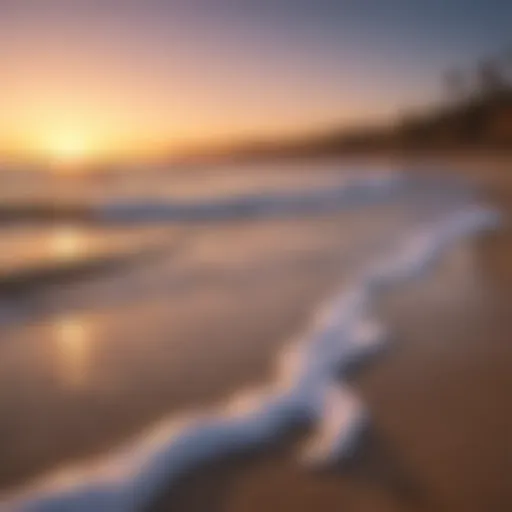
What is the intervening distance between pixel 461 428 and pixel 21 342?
623 millimetres

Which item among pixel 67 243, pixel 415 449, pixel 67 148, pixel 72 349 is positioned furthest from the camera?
pixel 67 148

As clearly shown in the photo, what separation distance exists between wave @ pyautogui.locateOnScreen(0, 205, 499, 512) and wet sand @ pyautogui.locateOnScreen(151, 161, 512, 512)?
0.8 inches

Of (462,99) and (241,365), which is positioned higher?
(462,99)

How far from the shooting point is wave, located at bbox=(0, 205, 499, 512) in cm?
52

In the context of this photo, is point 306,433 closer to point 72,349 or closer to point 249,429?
point 249,429

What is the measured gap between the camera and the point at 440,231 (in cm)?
172

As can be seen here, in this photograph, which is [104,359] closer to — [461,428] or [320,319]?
[320,319]

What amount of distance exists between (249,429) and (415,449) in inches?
6.1

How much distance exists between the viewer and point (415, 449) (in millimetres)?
570

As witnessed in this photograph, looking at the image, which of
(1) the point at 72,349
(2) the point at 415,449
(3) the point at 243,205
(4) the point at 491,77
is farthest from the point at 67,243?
(4) the point at 491,77

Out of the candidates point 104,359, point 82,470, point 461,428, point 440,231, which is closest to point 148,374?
point 104,359

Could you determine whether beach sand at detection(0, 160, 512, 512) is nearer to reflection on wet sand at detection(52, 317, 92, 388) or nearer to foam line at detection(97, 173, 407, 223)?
reflection on wet sand at detection(52, 317, 92, 388)

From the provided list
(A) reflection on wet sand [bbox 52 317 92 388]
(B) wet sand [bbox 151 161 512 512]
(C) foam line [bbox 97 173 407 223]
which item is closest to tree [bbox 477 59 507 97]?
(C) foam line [bbox 97 173 407 223]

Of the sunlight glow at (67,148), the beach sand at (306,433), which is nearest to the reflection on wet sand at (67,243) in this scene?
the sunlight glow at (67,148)
